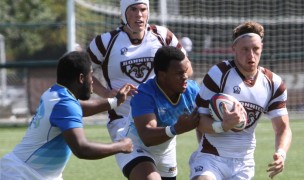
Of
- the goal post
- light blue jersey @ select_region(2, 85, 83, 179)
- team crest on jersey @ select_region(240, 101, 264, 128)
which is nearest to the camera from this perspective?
light blue jersey @ select_region(2, 85, 83, 179)

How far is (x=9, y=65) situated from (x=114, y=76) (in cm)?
1129

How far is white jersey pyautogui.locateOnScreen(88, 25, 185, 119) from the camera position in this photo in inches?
323

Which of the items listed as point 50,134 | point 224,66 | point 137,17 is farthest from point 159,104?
point 137,17

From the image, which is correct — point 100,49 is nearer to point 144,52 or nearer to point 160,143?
point 144,52

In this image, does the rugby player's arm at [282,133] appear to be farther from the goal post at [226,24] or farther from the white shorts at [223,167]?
the goal post at [226,24]

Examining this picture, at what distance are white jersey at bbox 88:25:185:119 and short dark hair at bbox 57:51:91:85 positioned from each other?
2.10 meters

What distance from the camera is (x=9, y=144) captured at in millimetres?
14188

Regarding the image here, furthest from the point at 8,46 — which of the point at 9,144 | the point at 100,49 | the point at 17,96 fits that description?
the point at 100,49

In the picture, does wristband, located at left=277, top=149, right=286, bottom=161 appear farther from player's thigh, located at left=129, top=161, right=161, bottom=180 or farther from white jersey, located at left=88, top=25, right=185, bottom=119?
white jersey, located at left=88, top=25, right=185, bottom=119

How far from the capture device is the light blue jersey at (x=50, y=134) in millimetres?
5859

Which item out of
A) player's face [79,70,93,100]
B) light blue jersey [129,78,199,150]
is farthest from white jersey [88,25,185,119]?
player's face [79,70,93,100]

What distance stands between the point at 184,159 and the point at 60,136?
236 inches

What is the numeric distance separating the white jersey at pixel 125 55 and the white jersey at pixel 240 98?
1.46 m

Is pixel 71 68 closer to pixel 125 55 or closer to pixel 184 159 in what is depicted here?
pixel 125 55
